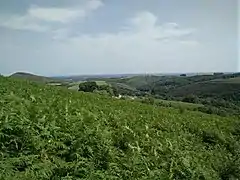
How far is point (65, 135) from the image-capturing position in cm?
852

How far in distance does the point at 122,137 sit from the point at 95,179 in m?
3.87

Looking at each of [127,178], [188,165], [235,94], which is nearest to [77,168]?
[127,178]

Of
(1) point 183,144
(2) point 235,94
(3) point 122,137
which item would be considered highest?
(3) point 122,137

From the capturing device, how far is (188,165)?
27.7 ft

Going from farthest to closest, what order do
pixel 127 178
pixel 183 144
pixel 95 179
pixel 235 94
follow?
1. pixel 235 94
2. pixel 183 144
3. pixel 127 178
4. pixel 95 179

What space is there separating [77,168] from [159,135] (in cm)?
670

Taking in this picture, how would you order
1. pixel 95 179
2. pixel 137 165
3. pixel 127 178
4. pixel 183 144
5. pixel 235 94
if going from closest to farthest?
pixel 95 179, pixel 127 178, pixel 137 165, pixel 183 144, pixel 235 94

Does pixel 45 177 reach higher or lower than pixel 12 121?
lower

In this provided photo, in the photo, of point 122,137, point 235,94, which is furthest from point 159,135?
point 235,94

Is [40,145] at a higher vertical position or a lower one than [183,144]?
higher

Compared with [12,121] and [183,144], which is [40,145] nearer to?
[12,121]

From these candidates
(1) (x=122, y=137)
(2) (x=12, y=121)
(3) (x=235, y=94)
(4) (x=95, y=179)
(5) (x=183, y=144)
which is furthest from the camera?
(3) (x=235, y=94)

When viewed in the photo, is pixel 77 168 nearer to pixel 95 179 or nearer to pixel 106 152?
pixel 95 179

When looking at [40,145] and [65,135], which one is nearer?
[40,145]
